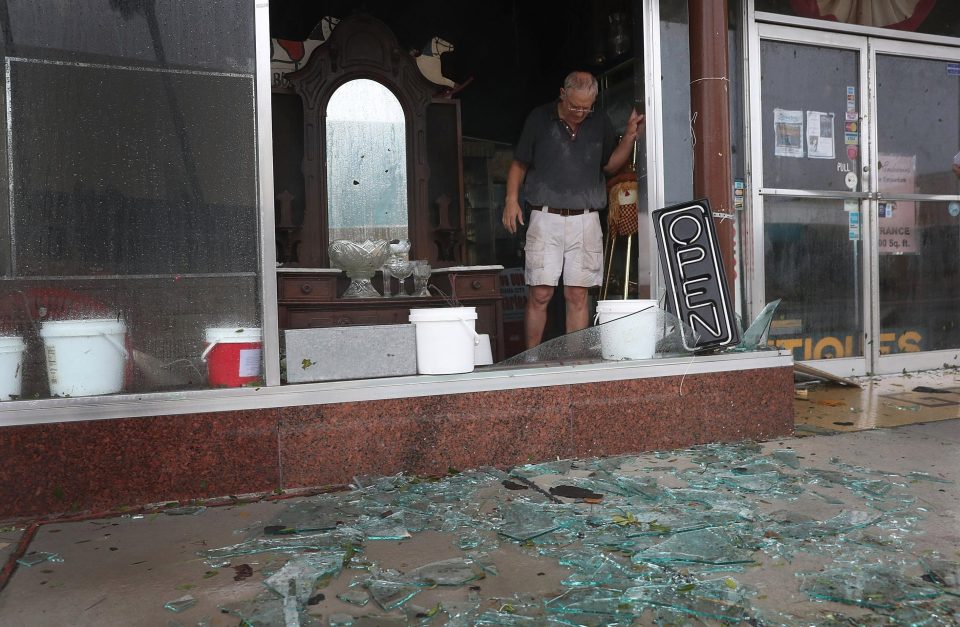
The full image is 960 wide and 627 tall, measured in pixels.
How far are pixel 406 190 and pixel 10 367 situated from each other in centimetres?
334

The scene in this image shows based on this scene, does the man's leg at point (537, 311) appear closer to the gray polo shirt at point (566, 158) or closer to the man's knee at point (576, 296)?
the man's knee at point (576, 296)

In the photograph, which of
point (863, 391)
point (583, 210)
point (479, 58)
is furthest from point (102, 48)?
point (863, 391)

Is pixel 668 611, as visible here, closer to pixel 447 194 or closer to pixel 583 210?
pixel 583 210

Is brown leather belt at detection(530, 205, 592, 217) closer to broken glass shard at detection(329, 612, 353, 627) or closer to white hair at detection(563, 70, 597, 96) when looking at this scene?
white hair at detection(563, 70, 597, 96)

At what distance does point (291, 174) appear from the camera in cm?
Result: 554

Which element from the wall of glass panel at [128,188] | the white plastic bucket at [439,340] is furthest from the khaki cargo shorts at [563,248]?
the wall of glass panel at [128,188]

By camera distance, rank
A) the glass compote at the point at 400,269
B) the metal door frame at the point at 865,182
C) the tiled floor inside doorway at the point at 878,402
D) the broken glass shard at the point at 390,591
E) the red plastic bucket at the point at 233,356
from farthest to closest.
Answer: the metal door frame at the point at 865,182 → the glass compote at the point at 400,269 → the tiled floor inside doorway at the point at 878,402 → the red plastic bucket at the point at 233,356 → the broken glass shard at the point at 390,591

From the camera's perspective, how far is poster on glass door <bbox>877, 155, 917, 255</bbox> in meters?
6.03

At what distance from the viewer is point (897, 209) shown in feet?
20.0

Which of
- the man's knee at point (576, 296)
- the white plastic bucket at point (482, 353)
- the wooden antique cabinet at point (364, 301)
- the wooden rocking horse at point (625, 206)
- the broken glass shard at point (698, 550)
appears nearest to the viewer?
the broken glass shard at point (698, 550)

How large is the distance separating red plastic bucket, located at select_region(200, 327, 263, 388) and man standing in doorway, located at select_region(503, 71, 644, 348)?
2317 mm

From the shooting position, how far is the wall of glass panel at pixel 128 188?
2.80 metres

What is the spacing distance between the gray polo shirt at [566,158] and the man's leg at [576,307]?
57 cm

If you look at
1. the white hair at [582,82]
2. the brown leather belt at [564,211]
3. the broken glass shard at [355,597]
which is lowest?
the broken glass shard at [355,597]
